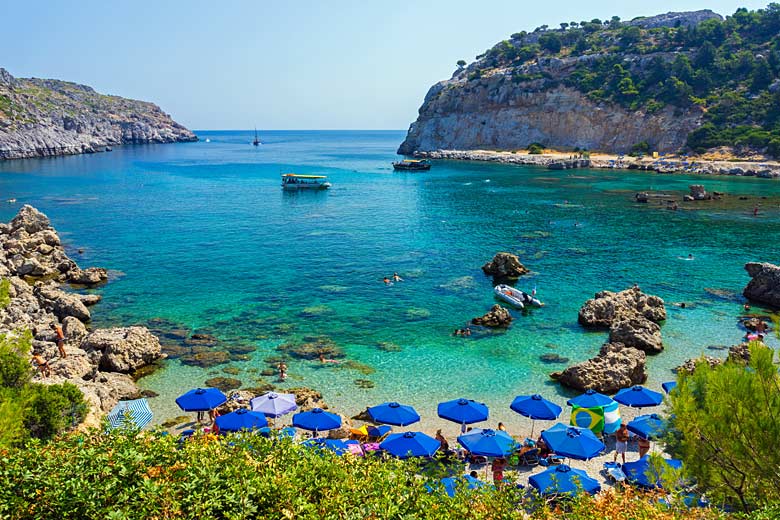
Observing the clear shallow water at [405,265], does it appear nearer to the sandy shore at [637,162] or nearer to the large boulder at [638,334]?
the large boulder at [638,334]

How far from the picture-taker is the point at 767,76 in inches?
4604

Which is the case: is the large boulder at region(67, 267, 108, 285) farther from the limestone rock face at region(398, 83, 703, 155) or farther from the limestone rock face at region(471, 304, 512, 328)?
the limestone rock face at region(398, 83, 703, 155)

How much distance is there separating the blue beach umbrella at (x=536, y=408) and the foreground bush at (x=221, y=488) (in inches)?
370

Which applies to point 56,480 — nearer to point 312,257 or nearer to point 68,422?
point 68,422

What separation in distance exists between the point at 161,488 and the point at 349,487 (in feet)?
10.6

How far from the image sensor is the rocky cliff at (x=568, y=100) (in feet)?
414

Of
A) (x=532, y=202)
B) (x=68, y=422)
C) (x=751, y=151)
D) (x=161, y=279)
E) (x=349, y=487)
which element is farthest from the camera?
(x=751, y=151)

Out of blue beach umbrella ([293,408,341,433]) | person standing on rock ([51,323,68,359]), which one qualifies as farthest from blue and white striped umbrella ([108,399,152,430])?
person standing on rock ([51,323,68,359])

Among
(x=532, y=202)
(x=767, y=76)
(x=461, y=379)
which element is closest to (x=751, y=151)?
(x=767, y=76)

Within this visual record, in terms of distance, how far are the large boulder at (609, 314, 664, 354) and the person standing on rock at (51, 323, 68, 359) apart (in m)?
27.6

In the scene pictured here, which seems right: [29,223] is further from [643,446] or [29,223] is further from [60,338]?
[643,446]

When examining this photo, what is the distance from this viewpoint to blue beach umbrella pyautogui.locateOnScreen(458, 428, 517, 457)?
17641 mm

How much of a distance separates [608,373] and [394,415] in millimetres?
10741

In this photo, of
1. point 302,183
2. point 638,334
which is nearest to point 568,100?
point 302,183
